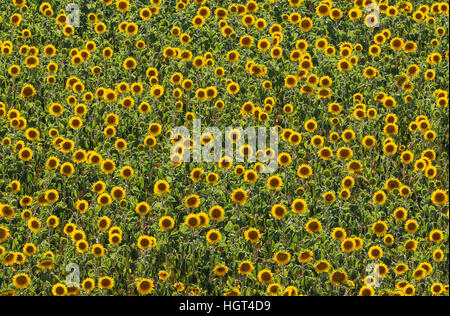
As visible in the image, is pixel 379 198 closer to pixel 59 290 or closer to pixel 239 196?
pixel 239 196

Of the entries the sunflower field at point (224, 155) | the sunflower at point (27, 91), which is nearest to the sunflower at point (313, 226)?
the sunflower field at point (224, 155)

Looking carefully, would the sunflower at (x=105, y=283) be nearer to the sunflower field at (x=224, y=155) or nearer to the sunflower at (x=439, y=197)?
the sunflower field at (x=224, y=155)

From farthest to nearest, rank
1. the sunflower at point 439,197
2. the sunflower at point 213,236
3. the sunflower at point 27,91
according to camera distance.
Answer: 1. the sunflower at point 27,91
2. the sunflower at point 439,197
3. the sunflower at point 213,236

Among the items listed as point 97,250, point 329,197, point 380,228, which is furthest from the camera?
point 329,197

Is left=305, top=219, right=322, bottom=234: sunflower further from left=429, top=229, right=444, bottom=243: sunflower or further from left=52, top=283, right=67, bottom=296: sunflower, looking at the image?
left=52, top=283, right=67, bottom=296: sunflower

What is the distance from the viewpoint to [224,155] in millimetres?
8188

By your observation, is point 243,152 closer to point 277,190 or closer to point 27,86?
point 277,190

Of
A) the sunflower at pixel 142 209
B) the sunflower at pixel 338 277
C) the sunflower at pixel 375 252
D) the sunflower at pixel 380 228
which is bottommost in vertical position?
the sunflower at pixel 338 277

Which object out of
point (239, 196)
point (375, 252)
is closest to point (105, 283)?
point (239, 196)

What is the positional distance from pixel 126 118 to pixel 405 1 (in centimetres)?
426

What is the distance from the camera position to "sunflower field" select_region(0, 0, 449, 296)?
23.7ft

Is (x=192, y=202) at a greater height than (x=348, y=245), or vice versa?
(x=192, y=202)

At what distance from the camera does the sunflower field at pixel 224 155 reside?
23.7ft

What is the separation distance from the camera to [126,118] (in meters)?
8.72
